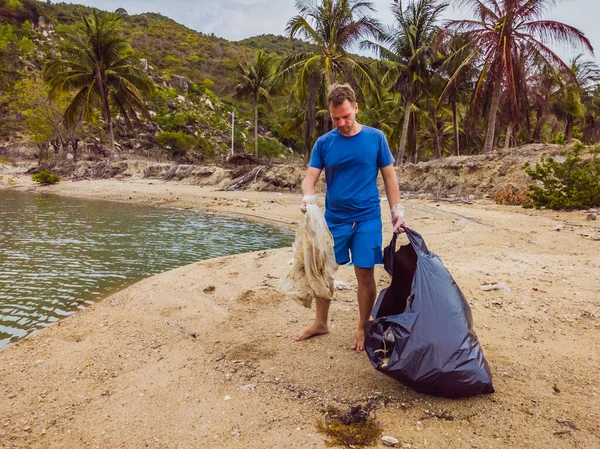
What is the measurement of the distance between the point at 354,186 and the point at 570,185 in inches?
311

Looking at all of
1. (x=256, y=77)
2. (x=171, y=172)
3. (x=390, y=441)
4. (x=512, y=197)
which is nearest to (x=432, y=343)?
(x=390, y=441)

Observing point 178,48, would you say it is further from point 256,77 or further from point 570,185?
point 570,185

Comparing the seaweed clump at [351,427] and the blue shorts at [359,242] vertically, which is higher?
the blue shorts at [359,242]

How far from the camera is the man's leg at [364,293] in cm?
234

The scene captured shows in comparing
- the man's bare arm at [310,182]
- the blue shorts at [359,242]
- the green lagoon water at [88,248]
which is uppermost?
the man's bare arm at [310,182]

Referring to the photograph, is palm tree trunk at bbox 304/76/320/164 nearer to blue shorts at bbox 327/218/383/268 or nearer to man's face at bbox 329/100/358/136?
man's face at bbox 329/100/358/136

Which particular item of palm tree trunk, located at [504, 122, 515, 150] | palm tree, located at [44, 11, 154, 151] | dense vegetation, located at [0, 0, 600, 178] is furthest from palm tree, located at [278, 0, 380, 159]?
palm tree, located at [44, 11, 154, 151]

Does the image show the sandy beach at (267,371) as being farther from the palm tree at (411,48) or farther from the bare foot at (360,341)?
Result: the palm tree at (411,48)

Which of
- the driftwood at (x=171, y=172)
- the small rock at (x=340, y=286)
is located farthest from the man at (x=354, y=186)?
the driftwood at (x=171, y=172)

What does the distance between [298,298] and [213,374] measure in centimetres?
72

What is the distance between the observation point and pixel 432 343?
177 centimetres

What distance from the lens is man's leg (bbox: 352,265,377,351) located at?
234cm

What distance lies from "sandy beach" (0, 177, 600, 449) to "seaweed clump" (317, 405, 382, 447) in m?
0.06

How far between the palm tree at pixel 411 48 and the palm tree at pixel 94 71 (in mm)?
15522
